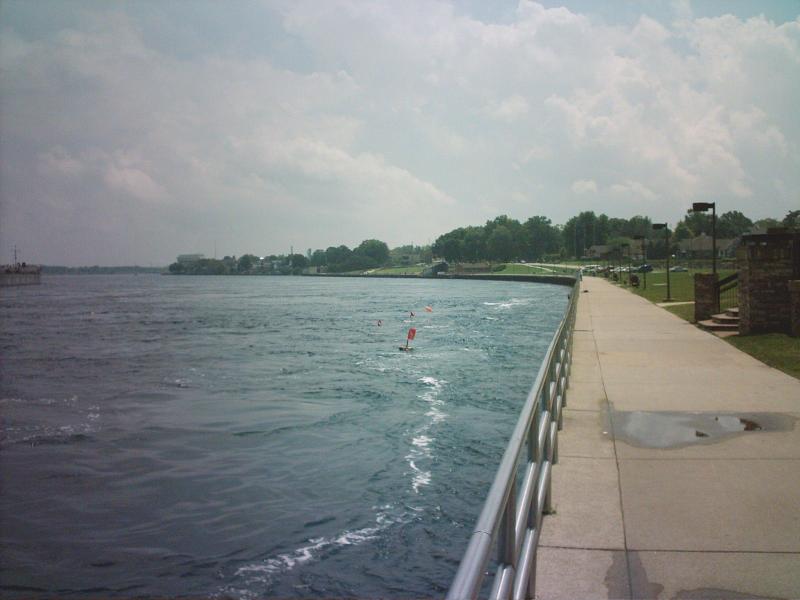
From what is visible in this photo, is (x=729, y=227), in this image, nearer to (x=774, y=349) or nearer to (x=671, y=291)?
(x=671, y=291)

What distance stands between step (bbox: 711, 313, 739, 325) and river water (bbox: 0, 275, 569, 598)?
17.4ft

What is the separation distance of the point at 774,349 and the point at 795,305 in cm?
203

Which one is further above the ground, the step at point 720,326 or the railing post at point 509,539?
the railing post at point 509,539

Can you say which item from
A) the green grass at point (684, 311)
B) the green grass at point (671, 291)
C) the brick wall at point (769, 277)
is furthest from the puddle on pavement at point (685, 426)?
the green grass at point (671, 291)

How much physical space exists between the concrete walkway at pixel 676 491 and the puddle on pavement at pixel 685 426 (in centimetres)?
2

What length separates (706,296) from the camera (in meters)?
23.3

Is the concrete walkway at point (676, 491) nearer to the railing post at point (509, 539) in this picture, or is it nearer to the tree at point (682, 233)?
the railing post at point (509, 539)

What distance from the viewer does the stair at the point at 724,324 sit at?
19828mm

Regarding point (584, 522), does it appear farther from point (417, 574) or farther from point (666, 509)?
point (417, 574)

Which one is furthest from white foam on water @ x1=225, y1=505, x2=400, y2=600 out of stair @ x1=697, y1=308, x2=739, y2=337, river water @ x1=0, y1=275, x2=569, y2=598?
stair @ x1=697, y1=308, x2=739, y2=337

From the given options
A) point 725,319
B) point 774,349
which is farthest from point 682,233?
point 774,349

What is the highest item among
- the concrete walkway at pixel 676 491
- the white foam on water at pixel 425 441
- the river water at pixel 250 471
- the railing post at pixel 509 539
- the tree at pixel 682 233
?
the tree at pixel 682 233

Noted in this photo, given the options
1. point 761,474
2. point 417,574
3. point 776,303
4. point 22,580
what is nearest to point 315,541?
point 417,574

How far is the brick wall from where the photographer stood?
57.1 ft
